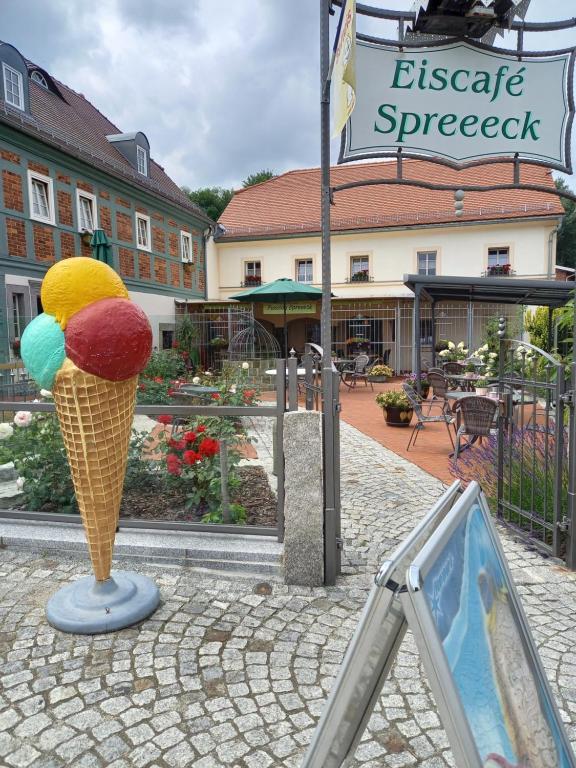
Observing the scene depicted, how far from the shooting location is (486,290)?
436 inches

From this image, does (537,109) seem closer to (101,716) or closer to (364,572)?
(364,572)

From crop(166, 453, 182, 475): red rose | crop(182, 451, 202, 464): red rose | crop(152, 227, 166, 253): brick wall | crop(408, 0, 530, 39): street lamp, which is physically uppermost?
crop(152, 227, 166, 253): brick wall

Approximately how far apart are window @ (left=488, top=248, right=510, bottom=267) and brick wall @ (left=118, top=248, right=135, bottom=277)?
1419 cm

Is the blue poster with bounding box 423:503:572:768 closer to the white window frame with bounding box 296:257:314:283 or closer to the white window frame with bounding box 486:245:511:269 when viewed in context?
the white window frame with bounding box 486:245:511:269

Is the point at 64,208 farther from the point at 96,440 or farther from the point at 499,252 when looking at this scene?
the point at 499,252

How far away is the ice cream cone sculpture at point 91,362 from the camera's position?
2.54 m

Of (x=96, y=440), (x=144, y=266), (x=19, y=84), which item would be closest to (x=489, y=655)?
(x=96, y=440)

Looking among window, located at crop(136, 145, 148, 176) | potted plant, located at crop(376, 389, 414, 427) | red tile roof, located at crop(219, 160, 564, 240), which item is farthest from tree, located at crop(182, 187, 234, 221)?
potted plant, located at crop(376, 389, 414, 427)

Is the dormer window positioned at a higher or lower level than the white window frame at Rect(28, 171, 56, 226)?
higher

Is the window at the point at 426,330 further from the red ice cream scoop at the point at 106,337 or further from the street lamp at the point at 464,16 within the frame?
the red ice cream scoop at the point at 106,337

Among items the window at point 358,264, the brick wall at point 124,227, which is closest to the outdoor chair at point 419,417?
the brick wall at point 124,227

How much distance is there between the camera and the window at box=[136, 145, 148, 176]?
19375mm

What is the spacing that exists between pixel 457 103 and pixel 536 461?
8.87 feet

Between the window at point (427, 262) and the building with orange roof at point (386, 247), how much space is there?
4 cm
